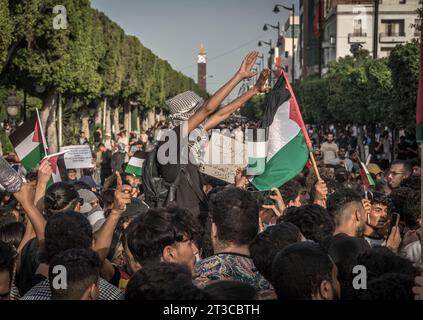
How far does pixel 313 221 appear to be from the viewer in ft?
18.3

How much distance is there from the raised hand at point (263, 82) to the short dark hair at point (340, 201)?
0.91 m

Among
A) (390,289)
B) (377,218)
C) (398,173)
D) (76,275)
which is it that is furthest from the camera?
(398,173)

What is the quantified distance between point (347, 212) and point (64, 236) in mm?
2061

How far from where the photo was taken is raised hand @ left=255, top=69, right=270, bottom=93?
6254 mm

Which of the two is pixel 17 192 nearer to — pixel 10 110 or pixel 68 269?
pixel 68 269

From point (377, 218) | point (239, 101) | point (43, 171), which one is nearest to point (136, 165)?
point (377, 218)

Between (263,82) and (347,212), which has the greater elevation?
(263,82)

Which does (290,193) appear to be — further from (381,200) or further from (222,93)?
(222,93)

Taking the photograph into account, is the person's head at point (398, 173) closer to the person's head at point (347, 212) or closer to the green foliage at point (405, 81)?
the person's head at point (347, 212)

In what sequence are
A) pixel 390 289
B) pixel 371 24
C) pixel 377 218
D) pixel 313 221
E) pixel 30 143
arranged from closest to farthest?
1. pixel 390 289
2. pixel 313 221
3. pixel 377 218
4. pixel 30 143
5. pixel 371 24

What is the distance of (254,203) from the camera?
4.92m

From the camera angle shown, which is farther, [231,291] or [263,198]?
[263,198]

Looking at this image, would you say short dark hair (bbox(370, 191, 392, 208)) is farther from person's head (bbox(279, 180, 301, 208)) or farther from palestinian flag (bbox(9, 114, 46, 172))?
palestinian flag (bbox(9, 114, 46, 172))
